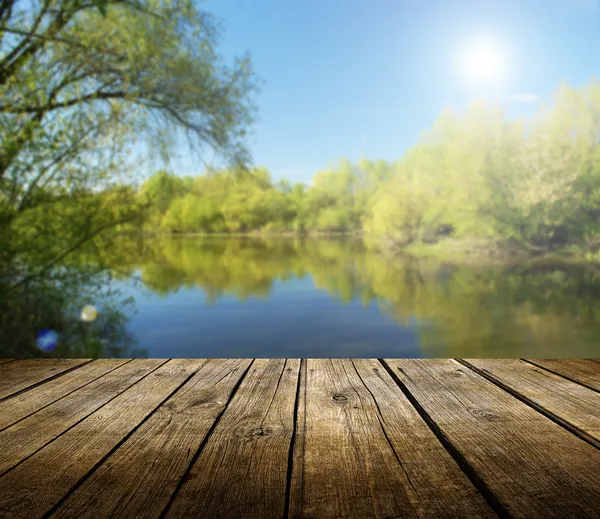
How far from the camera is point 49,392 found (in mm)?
1718

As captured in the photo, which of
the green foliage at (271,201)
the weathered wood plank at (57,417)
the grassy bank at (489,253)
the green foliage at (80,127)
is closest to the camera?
→ the weathered wood plank at (57,417)

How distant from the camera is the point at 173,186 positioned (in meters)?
4.60

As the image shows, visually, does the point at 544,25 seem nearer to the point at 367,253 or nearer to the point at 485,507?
the point at 367,253

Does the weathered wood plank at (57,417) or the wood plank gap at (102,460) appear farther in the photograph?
the weathered wood plank at (57,417)

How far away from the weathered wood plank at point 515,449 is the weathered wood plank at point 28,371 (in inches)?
51.5

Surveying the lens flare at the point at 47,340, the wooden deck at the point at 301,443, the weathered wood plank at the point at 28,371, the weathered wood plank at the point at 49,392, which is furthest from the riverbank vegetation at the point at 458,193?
the wooden deck at the point at 301,443

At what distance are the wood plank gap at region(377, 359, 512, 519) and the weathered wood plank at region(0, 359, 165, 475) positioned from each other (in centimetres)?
93

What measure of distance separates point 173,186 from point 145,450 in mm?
3661

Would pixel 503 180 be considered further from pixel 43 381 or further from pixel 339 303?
pixel 43 381

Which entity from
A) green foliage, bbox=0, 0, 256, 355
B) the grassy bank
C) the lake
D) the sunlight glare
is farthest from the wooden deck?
the sunlight glare

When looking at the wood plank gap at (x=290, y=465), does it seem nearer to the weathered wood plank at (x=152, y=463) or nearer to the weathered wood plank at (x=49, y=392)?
the weathered wood plank at (x=152, y=463)

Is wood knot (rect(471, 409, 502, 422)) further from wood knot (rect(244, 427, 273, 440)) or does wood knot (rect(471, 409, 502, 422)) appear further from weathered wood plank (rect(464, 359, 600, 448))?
wood knot (rect(244, 427, 273, 440))

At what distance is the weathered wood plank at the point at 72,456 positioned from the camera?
0.95 meters

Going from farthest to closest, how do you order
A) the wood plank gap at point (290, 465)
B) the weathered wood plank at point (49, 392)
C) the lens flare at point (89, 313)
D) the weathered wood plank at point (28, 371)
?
the lens flare at point (89, 313), the weathered wood plank at point (28, 371), the weathered wood plank at point (49, 392), the wood plank gap at point (290, 465)
